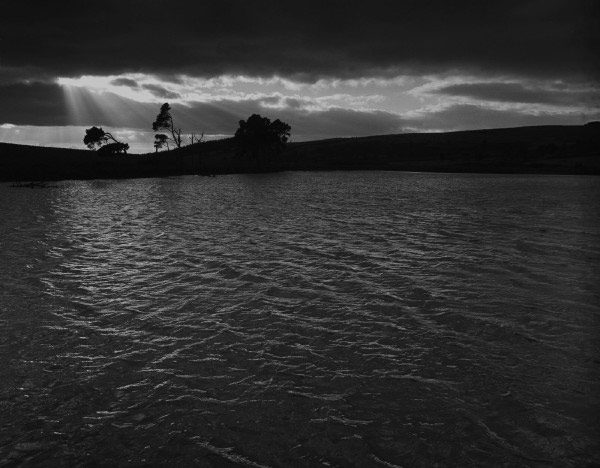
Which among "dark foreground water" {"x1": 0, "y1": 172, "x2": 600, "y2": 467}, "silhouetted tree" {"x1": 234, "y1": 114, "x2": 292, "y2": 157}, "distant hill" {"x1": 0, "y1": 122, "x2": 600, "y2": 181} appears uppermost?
"silhouetted tree" {"x1": 234, "y1": 114, "x2": 292, "y2": 157}

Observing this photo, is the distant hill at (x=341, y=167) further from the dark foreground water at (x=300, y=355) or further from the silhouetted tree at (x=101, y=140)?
the dark foreground water at (x=300, y=355)

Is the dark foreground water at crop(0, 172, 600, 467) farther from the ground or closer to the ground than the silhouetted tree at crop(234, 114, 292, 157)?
closer to the ground

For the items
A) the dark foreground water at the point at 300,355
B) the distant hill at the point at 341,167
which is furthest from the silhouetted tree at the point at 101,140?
the dark foreground water at the point at 300,355

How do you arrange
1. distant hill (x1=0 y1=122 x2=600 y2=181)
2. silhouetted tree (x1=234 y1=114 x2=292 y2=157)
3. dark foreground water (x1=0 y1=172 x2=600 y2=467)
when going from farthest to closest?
silhouetted tree (x1=234 y1=114 x2=292 y2=157)
distant hill (x1=0 y1=122 x2=600 y2=181)
dark foreground water (x1=0 y1=172 x2=600 y2=467)

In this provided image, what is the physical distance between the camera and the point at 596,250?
76.4ft

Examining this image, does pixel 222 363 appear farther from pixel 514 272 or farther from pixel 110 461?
pixel 514 272

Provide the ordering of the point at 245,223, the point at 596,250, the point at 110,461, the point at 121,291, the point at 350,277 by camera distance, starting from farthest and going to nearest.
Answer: the point at 245,223
the point at 596,250
the point at 350,277
the point at 121,291
the point at 110,461

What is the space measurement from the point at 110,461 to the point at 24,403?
118 inches

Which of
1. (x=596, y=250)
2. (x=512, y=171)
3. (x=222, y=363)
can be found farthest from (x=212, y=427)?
(x=512, y=171)

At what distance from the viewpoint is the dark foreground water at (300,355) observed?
7.62 meters

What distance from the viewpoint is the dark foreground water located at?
7621mm

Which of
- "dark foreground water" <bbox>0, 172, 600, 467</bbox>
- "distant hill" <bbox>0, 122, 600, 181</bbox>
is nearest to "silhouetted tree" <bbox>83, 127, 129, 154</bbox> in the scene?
"distant hill" <bbox>0, 122, 600, 181</bbox>

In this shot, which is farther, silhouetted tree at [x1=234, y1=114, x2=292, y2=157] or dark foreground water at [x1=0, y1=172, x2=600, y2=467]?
silhouetted tree at [x1=234, y1=114, x2=292, y2=157]

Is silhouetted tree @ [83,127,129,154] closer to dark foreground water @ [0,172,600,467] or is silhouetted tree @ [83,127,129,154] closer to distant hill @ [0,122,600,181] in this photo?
distant hill @ [0,122,600,181]
